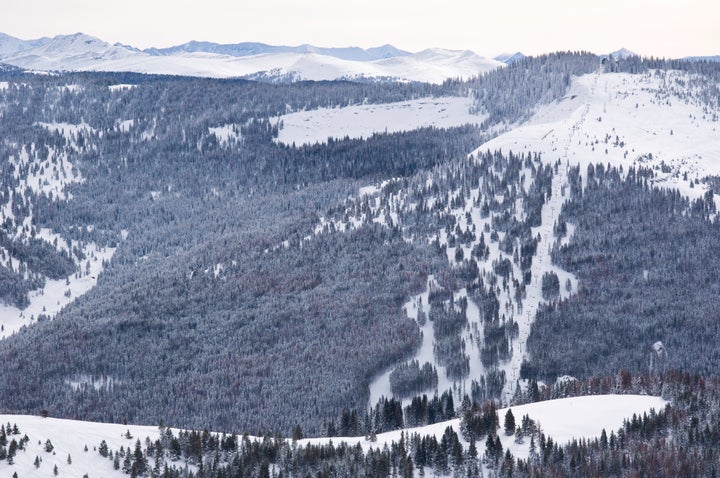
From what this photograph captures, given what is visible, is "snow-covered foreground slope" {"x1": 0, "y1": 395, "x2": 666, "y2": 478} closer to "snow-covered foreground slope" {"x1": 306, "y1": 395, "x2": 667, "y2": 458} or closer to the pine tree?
"snow-covered foreground slope" {"x1": 306, "y1": 395, "x2": 667, "y2": 458}

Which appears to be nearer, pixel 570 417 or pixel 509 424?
pixel 509 424

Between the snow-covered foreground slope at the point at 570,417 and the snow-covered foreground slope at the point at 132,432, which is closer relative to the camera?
the snow-covered foreground slope at the point at 132,432

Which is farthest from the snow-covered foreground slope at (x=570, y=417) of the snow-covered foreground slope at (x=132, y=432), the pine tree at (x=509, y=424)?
the pine tree at (x=509, y=424)

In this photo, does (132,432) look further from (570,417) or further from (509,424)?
(570,417)

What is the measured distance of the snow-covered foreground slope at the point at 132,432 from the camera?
15488cm

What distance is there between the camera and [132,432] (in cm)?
16838

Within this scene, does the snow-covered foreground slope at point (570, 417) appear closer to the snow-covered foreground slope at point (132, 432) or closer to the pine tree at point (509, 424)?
the snow-covered foreground slope at point (132, 432)

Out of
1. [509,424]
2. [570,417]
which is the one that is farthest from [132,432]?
[570,417]

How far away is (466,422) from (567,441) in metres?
14.7

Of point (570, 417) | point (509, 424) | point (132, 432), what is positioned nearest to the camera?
point (132, 432)

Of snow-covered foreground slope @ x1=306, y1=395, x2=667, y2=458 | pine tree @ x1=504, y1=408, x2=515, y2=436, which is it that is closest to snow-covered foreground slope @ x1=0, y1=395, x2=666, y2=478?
snow-covered foreground slope @ x1=306, y1=395, x2=667, y2=458

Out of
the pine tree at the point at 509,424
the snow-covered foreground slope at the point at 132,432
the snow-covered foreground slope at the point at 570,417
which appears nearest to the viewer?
the snow-covered foreground slope at the point at 132,432

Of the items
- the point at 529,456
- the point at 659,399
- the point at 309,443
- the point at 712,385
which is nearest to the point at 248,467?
the point at 309,443

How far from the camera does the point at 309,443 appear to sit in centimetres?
16725
